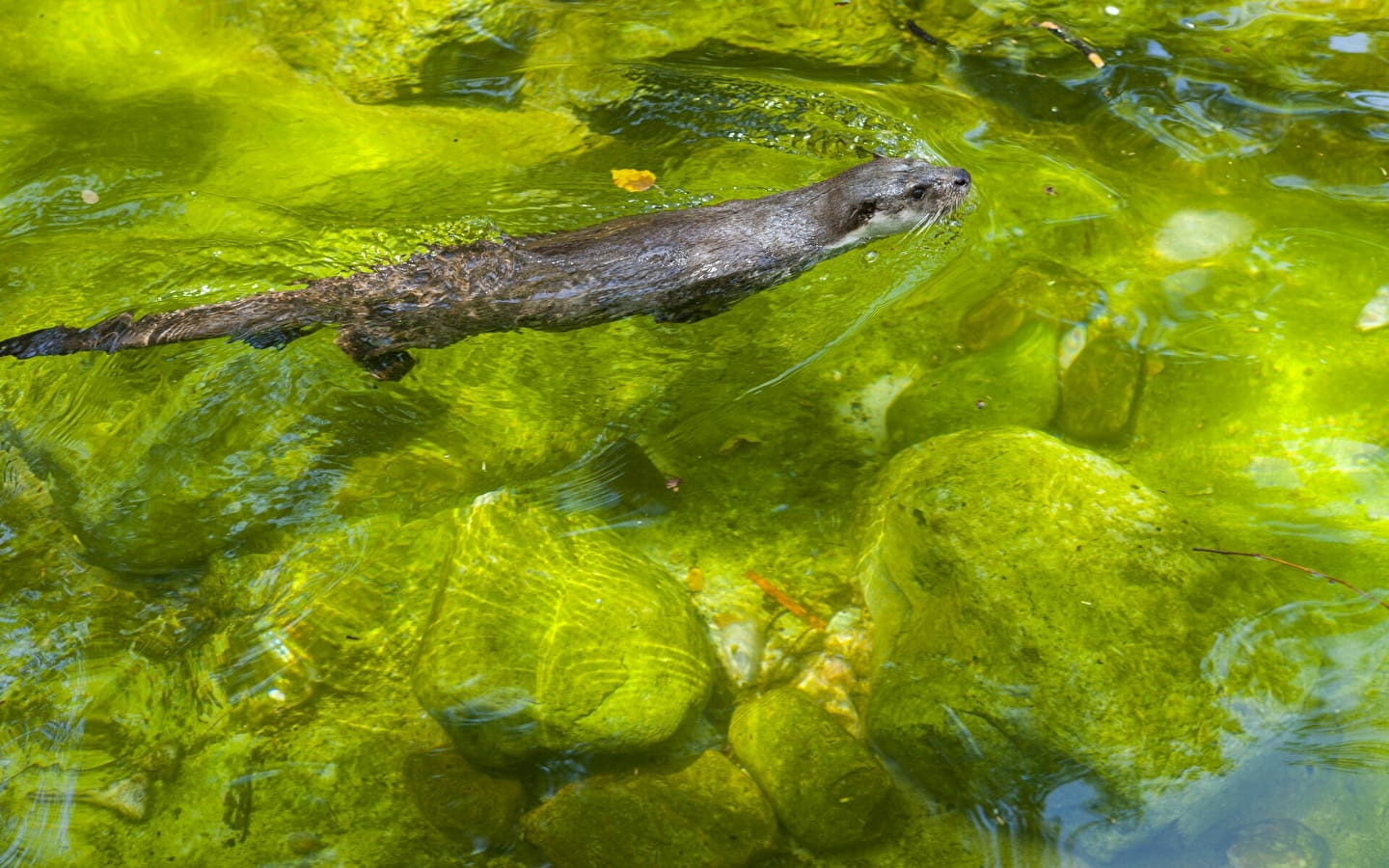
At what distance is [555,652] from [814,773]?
0.70 meters

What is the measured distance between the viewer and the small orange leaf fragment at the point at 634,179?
12.4 feet

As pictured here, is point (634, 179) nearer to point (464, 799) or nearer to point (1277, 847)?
point (464, 799)

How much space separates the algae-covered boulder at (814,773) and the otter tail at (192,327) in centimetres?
188

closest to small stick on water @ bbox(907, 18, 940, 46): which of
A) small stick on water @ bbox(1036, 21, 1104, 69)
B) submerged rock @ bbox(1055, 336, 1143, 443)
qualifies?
small stick on water @ bbox(1036, 21, 1104, 69)

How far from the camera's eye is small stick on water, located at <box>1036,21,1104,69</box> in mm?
4145

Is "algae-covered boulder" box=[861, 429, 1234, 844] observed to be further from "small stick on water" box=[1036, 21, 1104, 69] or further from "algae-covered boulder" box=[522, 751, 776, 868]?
"small stick on water" box=[1036, 21, 1104, 69]

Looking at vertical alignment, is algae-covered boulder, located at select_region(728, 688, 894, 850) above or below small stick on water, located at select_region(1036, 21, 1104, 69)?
below

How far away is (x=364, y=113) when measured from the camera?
395 cm

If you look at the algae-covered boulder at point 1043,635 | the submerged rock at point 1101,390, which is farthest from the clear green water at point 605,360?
the algae-covered boulder at point 1043,635

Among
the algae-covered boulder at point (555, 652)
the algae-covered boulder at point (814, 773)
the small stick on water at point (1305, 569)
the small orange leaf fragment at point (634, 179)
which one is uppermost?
the small orange leaf fragment at point (634, 179)

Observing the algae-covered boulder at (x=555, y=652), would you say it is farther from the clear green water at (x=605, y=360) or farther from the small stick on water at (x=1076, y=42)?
the small stick on water at (x=1076, y=42)

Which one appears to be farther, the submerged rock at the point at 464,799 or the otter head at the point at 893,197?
the otter head at the point at 893,197

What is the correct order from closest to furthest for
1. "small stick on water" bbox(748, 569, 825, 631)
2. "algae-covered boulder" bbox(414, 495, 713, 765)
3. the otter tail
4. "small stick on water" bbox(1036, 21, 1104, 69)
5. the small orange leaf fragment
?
"algae-covered boulder" bbox(414, 495, 713, 765)
"small stick on water" bbox(748, 569, 825, 631)
the otter tail
the small orange leaf fragment
"small stick on water" bbox(1036, 21, 1104, 69)

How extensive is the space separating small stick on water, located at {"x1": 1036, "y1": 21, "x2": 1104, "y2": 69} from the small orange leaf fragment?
1883 millimetres
